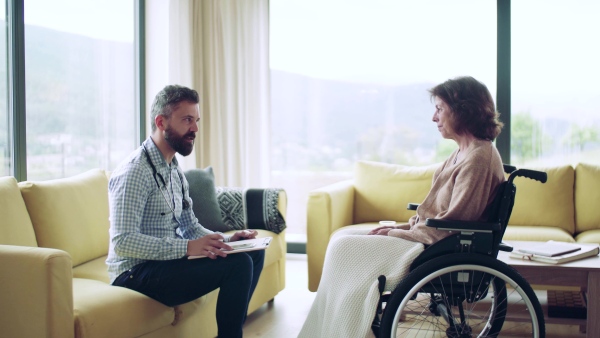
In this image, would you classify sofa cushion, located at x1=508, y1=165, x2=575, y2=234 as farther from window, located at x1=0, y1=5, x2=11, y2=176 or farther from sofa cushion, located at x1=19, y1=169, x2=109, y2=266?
window, located at x1=0, y1=5, x2=11, y2=176

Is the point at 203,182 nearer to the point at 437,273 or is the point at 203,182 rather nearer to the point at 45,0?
the point at 45,0

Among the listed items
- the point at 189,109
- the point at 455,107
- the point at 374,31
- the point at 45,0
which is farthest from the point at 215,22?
the point at 455,107

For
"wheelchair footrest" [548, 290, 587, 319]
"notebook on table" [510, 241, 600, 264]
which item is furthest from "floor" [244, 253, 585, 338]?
"notebook on table" [510, 241, 600, 264]

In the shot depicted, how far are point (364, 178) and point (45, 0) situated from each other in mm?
2162

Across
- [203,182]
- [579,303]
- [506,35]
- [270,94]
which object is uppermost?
[506,35]

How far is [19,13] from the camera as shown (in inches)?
133

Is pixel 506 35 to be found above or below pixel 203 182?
above

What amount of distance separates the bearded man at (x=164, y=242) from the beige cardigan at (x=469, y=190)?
661mm

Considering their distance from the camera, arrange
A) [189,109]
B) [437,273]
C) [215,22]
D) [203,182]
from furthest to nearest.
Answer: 1. [215,22]
2. [203,182]
3. [189,109]
4. [437,273]

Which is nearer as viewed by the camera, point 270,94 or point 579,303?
point 579,303

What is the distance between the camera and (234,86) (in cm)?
502

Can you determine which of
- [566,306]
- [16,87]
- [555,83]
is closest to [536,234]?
[566,306]

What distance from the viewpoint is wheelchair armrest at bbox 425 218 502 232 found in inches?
92.6

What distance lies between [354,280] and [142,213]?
2.70ft
